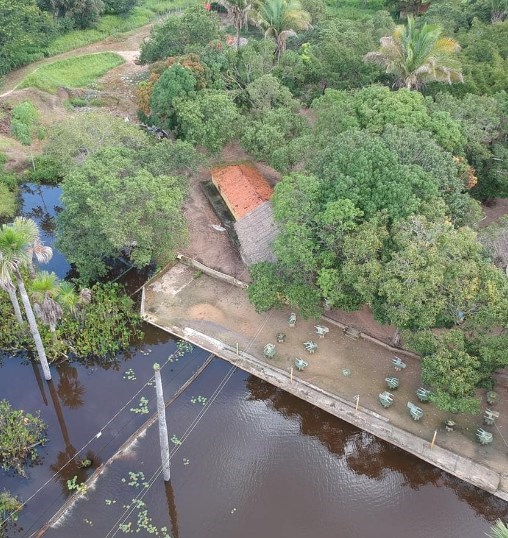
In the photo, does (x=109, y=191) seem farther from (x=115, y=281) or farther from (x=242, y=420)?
(x=242, y=420)

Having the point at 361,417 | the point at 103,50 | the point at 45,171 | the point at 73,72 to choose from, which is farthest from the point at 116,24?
the point at 361,417

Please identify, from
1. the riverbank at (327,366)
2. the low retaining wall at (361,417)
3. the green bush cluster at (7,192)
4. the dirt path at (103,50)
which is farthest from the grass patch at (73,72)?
the low retaining wall at (361,417)

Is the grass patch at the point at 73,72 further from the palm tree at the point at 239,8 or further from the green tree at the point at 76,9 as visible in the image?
the palm tree at the point at 239,8

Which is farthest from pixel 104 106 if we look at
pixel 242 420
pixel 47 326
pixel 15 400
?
pixel 242 420

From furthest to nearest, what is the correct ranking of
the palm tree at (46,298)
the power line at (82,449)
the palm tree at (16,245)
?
1. the palm tree at (46,298)
2. the power line at (82,449)
3. the palm tree at (16,245)

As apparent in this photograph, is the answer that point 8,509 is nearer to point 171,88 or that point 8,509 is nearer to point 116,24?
point 171,88

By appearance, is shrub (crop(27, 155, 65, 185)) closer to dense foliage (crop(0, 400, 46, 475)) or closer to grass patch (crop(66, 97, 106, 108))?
grass patch (crop(66, 97, 106, 108))
